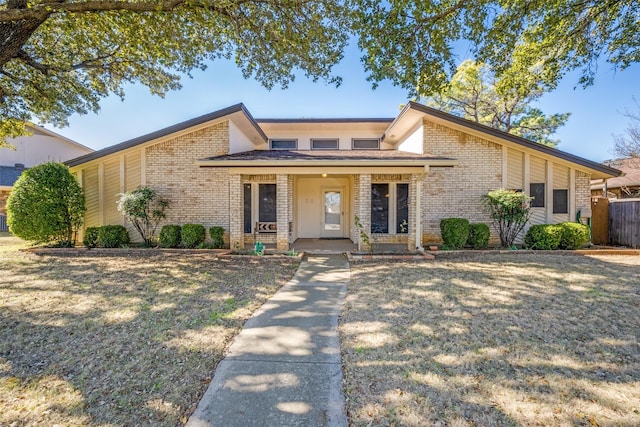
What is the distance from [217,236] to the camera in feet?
33.0

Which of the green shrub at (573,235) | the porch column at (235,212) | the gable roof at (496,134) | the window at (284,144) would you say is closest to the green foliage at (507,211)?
the green shrub at (573,235)

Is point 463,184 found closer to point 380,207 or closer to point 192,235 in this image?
point 380,207

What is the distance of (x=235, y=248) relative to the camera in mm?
9898

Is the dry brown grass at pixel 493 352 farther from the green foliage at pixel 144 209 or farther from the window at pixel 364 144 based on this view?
the window at pixel 364 144

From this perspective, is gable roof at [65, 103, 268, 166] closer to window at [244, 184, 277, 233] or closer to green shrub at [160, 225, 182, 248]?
window at [244, 184, 277, 233]

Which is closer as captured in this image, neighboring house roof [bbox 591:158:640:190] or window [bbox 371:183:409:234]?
window [bbox 371:183:409:234]

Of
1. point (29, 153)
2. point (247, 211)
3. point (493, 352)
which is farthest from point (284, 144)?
point (29, 153)

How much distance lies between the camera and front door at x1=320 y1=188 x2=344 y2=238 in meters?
13.8

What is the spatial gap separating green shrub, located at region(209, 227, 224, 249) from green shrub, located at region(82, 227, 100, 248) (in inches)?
166

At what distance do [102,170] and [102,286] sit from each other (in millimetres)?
7226

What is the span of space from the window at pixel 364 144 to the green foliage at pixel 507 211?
6.46m

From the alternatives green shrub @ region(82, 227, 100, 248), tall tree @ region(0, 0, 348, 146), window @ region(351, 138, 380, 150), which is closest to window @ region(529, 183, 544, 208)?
window @ region(351, 138, 380, 150)

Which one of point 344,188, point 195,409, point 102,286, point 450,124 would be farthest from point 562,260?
point 102,286

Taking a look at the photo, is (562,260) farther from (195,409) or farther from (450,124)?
(195,409)
